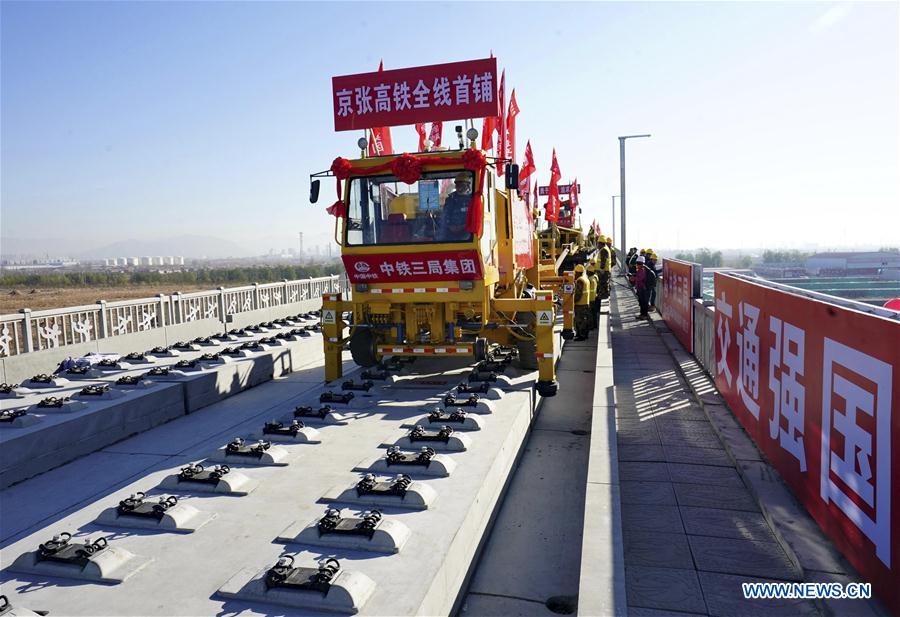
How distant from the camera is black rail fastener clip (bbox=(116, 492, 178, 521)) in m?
4.23

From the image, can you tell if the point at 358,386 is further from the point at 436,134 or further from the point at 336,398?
the point at 436,134

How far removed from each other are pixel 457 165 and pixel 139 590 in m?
5.80

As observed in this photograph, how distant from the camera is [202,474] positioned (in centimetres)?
487

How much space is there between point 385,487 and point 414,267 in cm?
389

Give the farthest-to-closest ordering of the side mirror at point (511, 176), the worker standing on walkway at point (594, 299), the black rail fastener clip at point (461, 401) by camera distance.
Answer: the worker standing on walkway at point (594, 299) < the side mirror at point (511, 176) < the black rail fastener clip at point (461, 401)

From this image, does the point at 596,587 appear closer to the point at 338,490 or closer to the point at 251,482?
the point at 338,490

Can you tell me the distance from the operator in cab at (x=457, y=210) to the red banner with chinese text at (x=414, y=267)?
274 mm

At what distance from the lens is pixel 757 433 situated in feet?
19.6

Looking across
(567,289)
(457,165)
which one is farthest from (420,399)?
(567,289)

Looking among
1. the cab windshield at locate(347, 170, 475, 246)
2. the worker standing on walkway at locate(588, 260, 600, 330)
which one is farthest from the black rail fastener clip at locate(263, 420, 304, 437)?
the worker standing on walkway at locate(588, 260, 600, 330)

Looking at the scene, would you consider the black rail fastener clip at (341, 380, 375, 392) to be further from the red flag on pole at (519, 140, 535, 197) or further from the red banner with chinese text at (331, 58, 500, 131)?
the red flag on pole at (519, 140, 535, 197)

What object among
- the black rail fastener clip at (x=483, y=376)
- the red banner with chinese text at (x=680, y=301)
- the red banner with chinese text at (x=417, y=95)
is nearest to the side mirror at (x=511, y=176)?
the red banner with chinese text at (x=417, y=95)

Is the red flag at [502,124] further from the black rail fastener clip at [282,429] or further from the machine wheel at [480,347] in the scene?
the black rail fastener clip at [282,429]

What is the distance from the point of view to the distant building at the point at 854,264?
8312 mm
